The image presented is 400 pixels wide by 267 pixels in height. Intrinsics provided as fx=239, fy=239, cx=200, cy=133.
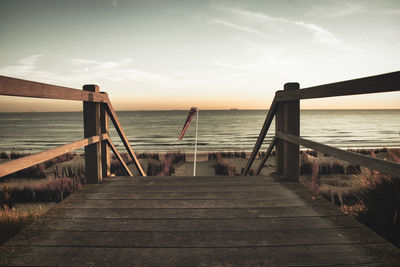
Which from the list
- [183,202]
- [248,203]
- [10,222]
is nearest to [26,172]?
[10,222]

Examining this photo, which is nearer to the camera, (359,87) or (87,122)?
(359,87)

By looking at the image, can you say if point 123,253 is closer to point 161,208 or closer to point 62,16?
point 161,208

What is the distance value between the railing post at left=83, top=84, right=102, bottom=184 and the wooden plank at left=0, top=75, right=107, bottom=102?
16.5 inches

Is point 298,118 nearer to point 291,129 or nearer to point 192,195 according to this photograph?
point 291,129

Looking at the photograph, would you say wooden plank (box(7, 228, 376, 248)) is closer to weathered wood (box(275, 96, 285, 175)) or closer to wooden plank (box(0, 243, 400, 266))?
wooden plank (box(0, 243, 400, 266))

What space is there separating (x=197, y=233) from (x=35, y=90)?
1652mm

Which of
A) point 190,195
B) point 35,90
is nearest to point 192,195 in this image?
point 190,195

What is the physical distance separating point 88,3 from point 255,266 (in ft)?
48.8

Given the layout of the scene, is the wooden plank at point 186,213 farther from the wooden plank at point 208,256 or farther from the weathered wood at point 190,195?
the wooden plank at point 208,256

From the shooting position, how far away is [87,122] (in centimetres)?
316

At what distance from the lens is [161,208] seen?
7.94 ft

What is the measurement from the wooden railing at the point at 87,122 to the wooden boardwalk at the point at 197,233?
531mm

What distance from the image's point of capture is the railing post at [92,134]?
3145mm

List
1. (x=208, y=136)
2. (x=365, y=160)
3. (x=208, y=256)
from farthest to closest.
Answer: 1. (x=208, y=136)
2. (x=365, y=160)
3. (x=208, y=256)
